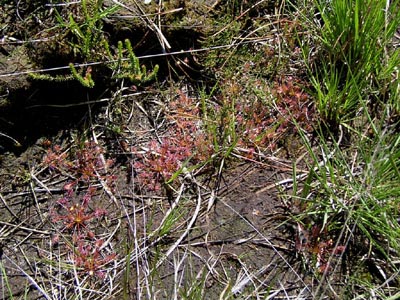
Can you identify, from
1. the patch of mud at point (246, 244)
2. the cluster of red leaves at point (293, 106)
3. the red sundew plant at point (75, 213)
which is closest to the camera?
the patch of mud at point (246, 244)

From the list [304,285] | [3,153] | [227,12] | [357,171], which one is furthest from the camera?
[227,12]

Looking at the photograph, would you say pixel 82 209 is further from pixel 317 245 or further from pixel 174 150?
pixel 317 245

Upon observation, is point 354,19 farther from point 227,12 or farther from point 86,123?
point 86,123

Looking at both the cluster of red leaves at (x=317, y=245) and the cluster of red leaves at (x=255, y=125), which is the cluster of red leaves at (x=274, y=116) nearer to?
the cluster of red leaves at (x=255, y=125)

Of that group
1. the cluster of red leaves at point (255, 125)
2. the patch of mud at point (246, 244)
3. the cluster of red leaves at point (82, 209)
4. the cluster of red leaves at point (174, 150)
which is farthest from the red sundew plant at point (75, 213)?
the cluster of red leaves at point (255, 125)

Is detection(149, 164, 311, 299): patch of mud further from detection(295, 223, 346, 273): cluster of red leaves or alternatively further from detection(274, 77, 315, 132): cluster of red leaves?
detection(274, 77, 315, 132): cluster of red leaves

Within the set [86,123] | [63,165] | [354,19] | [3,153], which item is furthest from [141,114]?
[354,19]

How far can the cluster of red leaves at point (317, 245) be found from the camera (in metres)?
1.93

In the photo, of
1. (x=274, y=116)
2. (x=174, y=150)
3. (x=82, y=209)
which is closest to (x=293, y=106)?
(x=274, y=116)

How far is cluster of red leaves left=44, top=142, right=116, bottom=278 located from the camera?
1.98 meters

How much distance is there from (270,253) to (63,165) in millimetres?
946

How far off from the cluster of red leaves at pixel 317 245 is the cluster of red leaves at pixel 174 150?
1.68 ft

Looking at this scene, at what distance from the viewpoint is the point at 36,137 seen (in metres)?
2.20

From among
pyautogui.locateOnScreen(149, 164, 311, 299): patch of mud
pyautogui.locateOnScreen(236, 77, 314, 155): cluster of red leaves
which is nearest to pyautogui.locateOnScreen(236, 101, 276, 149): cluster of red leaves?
pyautogui.locateOnScreen(236, 77, 314, 155): cluster of red leaves
